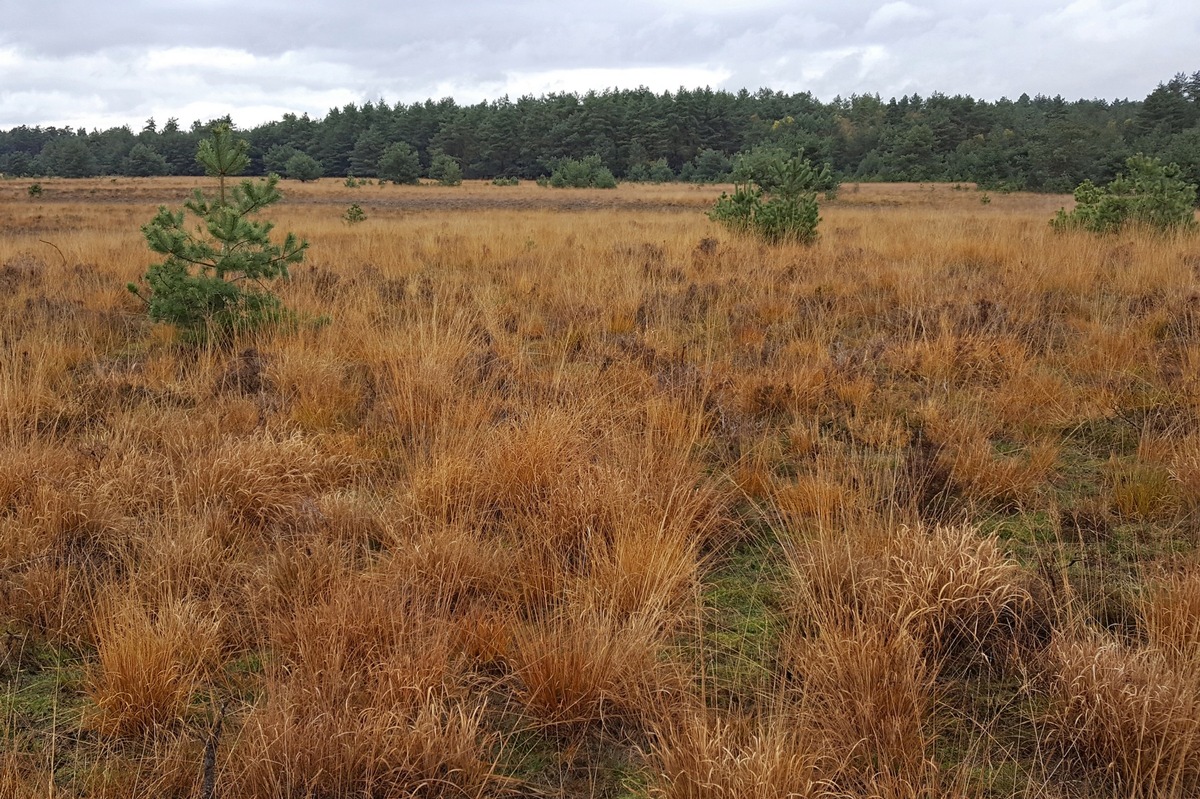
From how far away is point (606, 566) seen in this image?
2.71 metres

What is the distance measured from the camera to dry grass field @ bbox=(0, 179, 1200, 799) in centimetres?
196

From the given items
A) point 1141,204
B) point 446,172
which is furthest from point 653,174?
point 1141,204

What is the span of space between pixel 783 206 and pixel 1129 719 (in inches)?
462

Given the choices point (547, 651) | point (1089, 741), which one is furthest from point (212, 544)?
point (1089, 741)

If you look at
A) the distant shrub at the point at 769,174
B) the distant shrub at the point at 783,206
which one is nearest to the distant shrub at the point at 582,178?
the distant shrub at the point at 769,174

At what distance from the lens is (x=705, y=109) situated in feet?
258

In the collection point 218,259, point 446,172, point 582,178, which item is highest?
point 446,172

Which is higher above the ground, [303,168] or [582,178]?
[303,168]

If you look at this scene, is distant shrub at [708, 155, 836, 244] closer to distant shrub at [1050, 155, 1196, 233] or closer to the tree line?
distant shrub at [1050, 155, 1196, 233]

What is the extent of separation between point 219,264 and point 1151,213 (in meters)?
12.9

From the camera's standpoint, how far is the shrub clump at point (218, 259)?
649 centimetres

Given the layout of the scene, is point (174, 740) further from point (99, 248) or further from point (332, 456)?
point (99, 248)

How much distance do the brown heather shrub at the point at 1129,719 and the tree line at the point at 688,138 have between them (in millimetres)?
46320

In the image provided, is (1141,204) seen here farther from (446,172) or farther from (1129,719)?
(446,172)
